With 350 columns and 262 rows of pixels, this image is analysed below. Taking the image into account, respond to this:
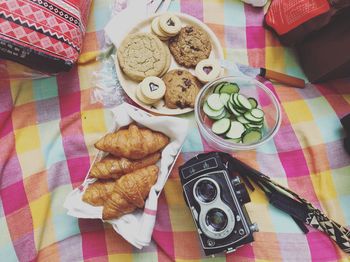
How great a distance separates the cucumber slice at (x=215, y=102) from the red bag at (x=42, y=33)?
0.31m

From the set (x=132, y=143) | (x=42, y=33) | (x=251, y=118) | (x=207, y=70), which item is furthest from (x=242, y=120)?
(x=42, y=33)

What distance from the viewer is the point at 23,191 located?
3.24 feet

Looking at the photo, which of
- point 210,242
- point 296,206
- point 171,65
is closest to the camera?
point 210,242

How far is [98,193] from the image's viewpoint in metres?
0.92

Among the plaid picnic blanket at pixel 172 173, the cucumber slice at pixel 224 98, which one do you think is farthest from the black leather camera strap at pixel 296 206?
the cucumber slice at pixel 224 98

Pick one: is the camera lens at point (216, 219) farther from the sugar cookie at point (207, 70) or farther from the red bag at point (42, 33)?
the red bag at point (42, 33)

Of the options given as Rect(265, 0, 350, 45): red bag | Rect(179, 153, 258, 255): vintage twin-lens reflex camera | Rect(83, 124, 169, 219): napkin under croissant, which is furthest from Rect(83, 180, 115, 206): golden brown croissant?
Rect(265, 0, 350, 45): red bag

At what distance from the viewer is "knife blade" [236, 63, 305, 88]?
1072mm

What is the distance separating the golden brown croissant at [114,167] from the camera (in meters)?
0.92

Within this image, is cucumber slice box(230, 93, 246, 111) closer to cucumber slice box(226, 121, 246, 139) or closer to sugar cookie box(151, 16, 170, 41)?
cucumber slice box(226, 121, 246, 139)

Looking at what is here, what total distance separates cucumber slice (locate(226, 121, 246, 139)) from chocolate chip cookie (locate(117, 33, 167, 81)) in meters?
0.21

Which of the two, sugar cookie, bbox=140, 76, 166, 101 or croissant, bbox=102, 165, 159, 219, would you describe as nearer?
croissant, bbox=102, 165, 159, 219

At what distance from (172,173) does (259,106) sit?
26 cm

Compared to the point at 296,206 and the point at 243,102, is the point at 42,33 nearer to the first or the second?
the point at 243,102
